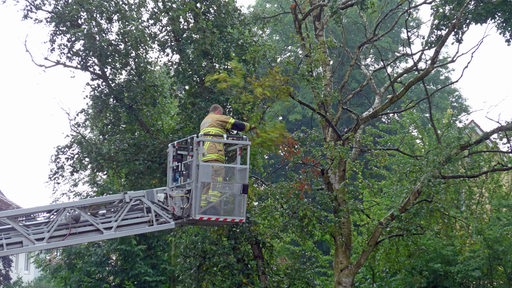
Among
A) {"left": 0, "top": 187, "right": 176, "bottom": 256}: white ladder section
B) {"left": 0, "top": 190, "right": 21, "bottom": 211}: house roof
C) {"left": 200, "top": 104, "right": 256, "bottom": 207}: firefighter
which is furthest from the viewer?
{"left": 0, "top": 190, "right": 21, "bottom": 211}: house roof

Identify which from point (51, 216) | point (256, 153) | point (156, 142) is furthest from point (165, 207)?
point (156, 142)

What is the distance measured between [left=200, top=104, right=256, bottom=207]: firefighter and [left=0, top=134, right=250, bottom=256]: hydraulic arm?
17 mm

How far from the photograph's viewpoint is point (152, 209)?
38.1 ft

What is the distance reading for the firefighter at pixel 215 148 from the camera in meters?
11.6

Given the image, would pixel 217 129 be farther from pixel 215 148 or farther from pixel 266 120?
pixel 266 120

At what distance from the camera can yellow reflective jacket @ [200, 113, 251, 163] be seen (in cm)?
1178

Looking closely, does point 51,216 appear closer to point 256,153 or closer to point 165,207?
point 165,207

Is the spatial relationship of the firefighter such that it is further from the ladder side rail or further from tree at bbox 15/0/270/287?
tree at bbox 15/0/270/287

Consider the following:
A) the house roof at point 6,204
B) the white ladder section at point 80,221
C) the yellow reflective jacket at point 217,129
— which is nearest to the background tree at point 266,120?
the yellow reflective jacket at point 217,129

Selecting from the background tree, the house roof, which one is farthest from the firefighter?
the house roof

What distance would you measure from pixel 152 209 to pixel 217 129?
1647mm

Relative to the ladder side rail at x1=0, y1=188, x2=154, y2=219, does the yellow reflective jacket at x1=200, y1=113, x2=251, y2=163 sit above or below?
above

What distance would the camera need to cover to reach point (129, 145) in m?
18.1

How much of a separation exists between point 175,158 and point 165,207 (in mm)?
1029
